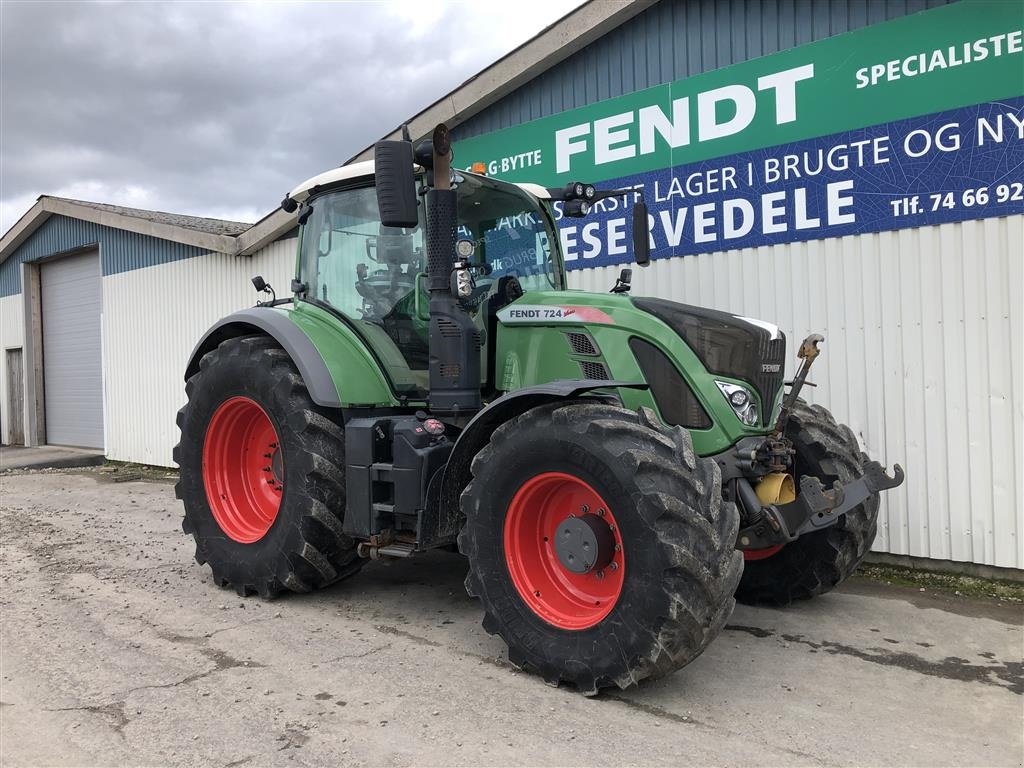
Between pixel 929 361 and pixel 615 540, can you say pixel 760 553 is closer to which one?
pixel 615 540

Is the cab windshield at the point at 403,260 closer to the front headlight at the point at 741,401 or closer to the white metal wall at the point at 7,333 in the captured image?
the front headlight at the point at 741,401

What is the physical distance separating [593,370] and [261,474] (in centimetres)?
264

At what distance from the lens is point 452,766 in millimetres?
2982

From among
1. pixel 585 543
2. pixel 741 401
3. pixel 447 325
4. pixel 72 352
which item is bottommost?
pixel 585 543

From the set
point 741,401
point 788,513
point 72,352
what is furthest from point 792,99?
point 72,352

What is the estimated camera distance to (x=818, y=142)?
618cm

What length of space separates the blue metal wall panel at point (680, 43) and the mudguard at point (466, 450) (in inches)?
149

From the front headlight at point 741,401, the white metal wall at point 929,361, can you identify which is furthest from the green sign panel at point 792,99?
the front headlight at point 741,401

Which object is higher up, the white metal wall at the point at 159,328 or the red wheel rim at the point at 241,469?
the white metal wall at the point at 159,328

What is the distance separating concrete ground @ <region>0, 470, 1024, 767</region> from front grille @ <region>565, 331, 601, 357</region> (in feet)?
5.32

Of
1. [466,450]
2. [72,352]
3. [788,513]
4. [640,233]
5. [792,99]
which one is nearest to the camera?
[788,513]

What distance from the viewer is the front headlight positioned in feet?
13.4

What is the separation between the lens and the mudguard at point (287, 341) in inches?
187

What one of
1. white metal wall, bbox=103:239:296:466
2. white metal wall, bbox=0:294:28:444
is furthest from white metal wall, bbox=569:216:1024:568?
white metal wall, bbox=0:294:28:444
